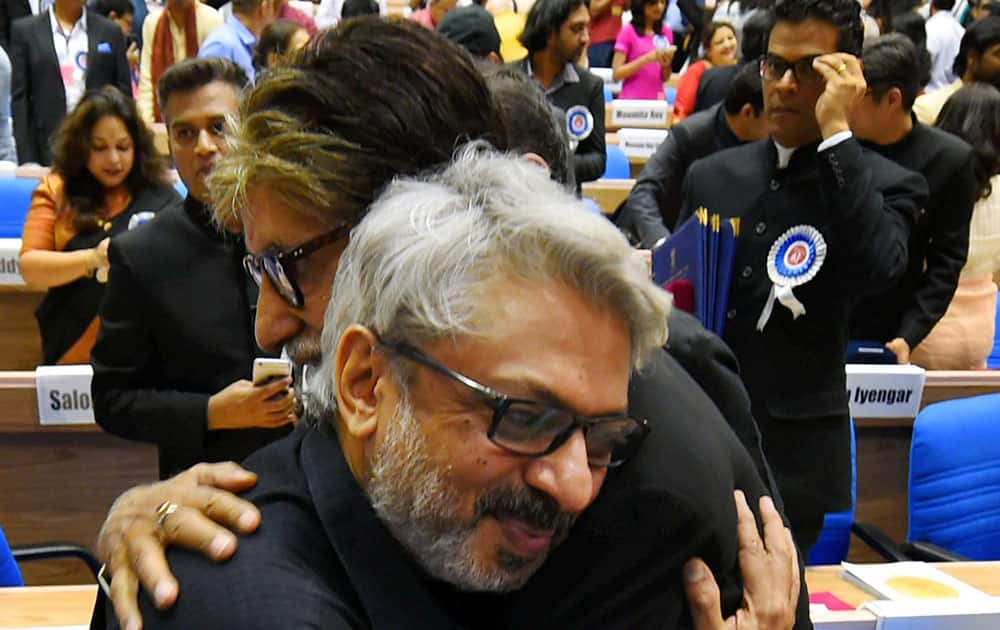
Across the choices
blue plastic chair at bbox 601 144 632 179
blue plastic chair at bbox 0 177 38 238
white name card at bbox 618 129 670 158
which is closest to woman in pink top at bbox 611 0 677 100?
white name card at bbox 618 129 670 158

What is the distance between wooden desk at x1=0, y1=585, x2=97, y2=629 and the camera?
1.71m

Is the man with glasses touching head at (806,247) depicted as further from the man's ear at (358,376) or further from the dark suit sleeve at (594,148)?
the dark suit sleeve at (594,148)

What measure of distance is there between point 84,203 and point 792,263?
6.62 feet

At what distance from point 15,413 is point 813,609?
6.35 feet

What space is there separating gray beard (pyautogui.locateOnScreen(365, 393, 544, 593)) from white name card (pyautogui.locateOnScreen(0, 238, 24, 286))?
301 cm

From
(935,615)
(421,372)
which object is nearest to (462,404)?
(421,372)

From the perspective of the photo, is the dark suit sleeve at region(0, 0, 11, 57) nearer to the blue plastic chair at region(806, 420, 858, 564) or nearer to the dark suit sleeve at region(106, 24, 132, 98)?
the dark suit sleeve at region(106, 24, 132, 98)

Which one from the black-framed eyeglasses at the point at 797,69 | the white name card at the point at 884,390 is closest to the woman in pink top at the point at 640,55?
the white name card at the point at 884,390

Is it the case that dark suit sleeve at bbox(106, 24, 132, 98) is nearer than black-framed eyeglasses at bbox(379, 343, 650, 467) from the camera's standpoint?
No

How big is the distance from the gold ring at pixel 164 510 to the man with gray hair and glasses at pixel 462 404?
0.21ft

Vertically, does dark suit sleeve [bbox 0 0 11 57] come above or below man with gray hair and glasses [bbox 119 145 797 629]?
below

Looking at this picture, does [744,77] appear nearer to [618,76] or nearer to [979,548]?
[979,548]

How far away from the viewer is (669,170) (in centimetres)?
384

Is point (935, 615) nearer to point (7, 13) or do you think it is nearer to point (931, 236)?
point (931, 236)
